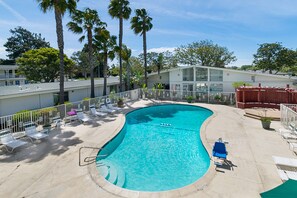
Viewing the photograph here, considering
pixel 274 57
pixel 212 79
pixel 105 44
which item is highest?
pixel 274 57

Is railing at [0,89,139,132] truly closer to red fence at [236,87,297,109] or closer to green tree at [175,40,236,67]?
red fence at [236,87,297,109]

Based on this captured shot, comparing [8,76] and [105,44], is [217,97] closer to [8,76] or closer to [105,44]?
[105,44]

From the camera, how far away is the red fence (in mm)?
15659

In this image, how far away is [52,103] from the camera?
20219mm

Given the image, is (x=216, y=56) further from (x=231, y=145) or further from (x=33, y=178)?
(x=33, y=178)

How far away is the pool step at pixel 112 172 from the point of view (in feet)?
21.8

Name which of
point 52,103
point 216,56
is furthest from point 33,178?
point 216,56

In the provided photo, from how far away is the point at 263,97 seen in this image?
55.3 feet

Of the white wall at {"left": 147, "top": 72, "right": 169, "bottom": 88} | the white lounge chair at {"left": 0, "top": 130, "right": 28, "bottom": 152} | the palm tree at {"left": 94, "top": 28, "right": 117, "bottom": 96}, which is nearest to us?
the white lounge chair at {"left": 0, "top": 130, "right": 28, "bottom": 152}

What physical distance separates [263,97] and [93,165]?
55.2ft

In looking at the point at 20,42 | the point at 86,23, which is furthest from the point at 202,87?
the point at 20,42

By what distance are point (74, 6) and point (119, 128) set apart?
10456 millimetres

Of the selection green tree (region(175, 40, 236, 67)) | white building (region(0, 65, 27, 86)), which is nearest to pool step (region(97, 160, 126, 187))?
white building (region(0, 65, 27, 86))

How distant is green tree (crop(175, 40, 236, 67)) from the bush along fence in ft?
70.8
